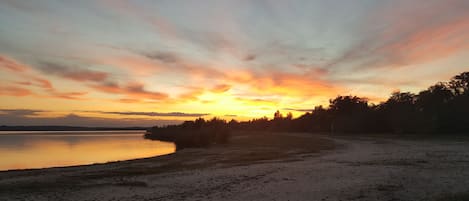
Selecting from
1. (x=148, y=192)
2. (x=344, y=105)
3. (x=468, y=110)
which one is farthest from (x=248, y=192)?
(x=344, y=105)

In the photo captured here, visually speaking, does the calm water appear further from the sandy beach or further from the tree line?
the tree line

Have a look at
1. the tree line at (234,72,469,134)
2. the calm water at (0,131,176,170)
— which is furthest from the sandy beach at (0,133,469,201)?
the tree line at (234,72,469,134)

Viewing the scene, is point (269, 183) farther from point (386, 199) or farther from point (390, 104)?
point (390, 104)

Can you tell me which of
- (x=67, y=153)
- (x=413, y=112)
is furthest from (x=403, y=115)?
(x=67, y=153)

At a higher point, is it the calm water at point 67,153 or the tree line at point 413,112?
the tree line at point 413,112

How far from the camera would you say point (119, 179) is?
20.0 meters

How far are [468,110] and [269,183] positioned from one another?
4266 cm

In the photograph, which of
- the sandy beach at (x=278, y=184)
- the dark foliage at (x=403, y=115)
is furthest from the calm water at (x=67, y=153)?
the sandy beach at (x=278, y=184)

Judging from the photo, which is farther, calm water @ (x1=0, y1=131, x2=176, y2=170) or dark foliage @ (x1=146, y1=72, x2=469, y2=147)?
dark foliage @ (x1=146, y1=72, x2=469, y2=147)

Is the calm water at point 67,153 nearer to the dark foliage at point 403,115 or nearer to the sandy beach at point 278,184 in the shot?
the dark foliage at point 403,115

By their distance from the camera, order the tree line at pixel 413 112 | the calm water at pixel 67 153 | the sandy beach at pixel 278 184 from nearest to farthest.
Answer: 1. the sandy beach at pixel 278 184
2. the calm water at pixel 67 153
3. the tree line at pixel 413 112

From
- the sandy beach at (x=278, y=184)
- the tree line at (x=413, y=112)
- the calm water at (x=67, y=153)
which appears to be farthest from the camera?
the tree line at (x=413, y=112)

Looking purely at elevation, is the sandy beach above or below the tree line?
below

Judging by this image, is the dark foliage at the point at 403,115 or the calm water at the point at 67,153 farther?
the dark foliage at the point at 403,115
